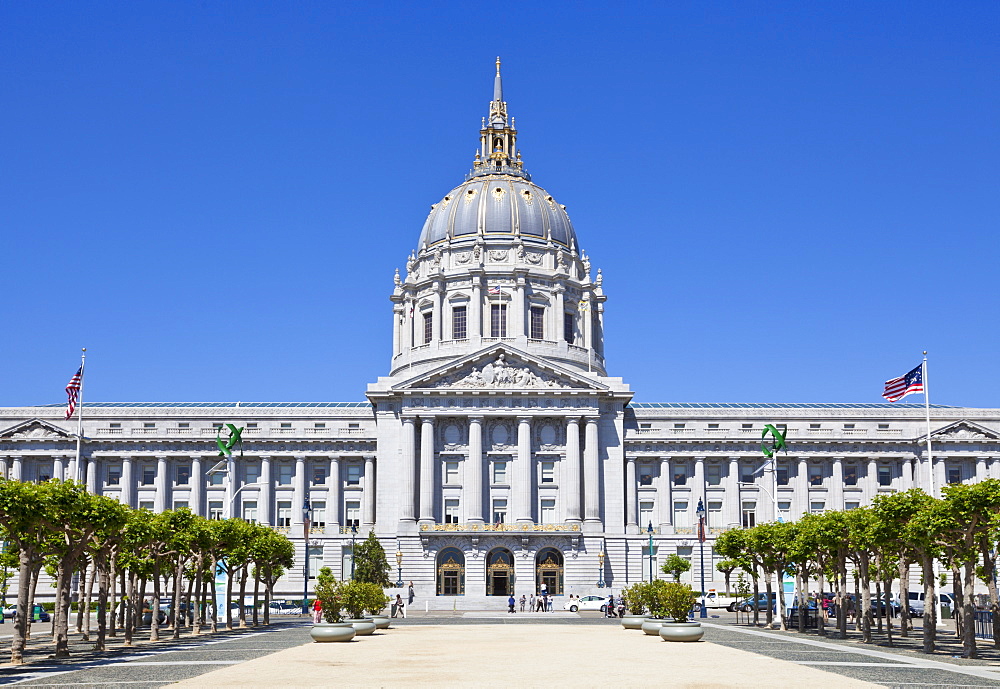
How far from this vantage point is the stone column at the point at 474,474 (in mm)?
116438

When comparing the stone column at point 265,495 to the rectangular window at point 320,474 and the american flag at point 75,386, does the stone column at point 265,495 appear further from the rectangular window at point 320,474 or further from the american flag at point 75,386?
the american flag at point 75,386

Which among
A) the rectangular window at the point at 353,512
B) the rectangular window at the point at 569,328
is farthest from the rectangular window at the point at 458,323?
the rectangular window at the point at 353,512

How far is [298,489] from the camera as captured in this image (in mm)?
126312

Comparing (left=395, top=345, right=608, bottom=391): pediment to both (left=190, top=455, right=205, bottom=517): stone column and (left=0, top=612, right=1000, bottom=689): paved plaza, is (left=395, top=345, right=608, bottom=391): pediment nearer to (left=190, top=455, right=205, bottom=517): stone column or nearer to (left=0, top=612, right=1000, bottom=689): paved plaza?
(left=190, top=455, right=205, bottom=517): stone column

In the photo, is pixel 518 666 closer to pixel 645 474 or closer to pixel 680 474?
pixel 645 474

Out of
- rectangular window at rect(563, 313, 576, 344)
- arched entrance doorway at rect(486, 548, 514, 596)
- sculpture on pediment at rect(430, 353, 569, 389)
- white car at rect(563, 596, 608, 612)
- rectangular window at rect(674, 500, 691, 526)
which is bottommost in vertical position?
white car at rect(563, 596, 608, 612)

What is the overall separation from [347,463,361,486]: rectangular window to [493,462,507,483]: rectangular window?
1701 cm

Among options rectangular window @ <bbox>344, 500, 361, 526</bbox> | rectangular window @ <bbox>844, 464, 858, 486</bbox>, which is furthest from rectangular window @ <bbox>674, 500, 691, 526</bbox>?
rectangular window @ <bbox>344, 500, 361, 526</bbox>

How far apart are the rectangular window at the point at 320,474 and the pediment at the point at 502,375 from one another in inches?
639

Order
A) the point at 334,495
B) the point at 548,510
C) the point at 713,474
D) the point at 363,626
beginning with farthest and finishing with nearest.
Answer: the point at 334,495
the point at 713,474
the point at 548,510
the point at 363,626

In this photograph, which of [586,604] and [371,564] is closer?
[371,564]

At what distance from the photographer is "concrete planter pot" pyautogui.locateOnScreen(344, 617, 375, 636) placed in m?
59.8

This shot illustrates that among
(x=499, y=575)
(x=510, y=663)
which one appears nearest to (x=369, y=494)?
(x=499, y=575)

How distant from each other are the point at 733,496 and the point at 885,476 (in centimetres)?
1657
